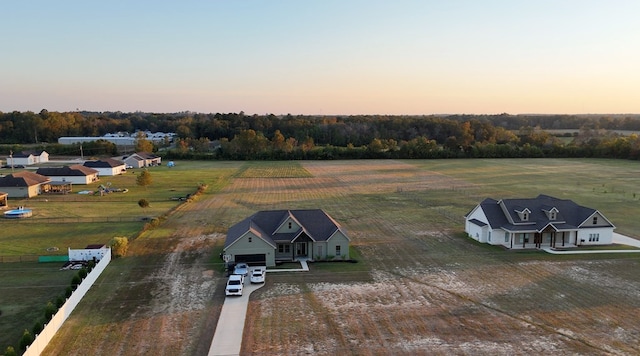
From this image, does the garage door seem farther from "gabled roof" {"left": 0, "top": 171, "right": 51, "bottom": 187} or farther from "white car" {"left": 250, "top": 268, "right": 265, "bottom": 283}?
"gabled roof" {"left": 0, "top": 171, "right": 51, "bottom": 187}

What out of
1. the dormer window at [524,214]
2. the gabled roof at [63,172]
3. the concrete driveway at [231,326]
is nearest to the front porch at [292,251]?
the concrete driveway at [231,326]

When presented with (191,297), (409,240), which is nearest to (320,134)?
(409,240)

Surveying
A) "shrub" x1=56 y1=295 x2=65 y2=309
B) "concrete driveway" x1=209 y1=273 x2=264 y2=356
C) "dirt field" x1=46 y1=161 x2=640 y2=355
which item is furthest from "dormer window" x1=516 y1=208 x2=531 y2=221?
"shrub" x1=56 y1=295 x2=65 y2=309

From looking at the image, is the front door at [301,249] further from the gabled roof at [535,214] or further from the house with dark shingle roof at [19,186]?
the house with dark shingle roof at [19,186]

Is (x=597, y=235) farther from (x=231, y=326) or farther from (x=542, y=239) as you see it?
(x=231, y=326)

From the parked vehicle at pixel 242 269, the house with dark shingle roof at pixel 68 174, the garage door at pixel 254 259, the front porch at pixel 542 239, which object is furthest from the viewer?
the house with dark shingle roof at pixel 68 174

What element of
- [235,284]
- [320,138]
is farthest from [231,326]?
[320,138]
